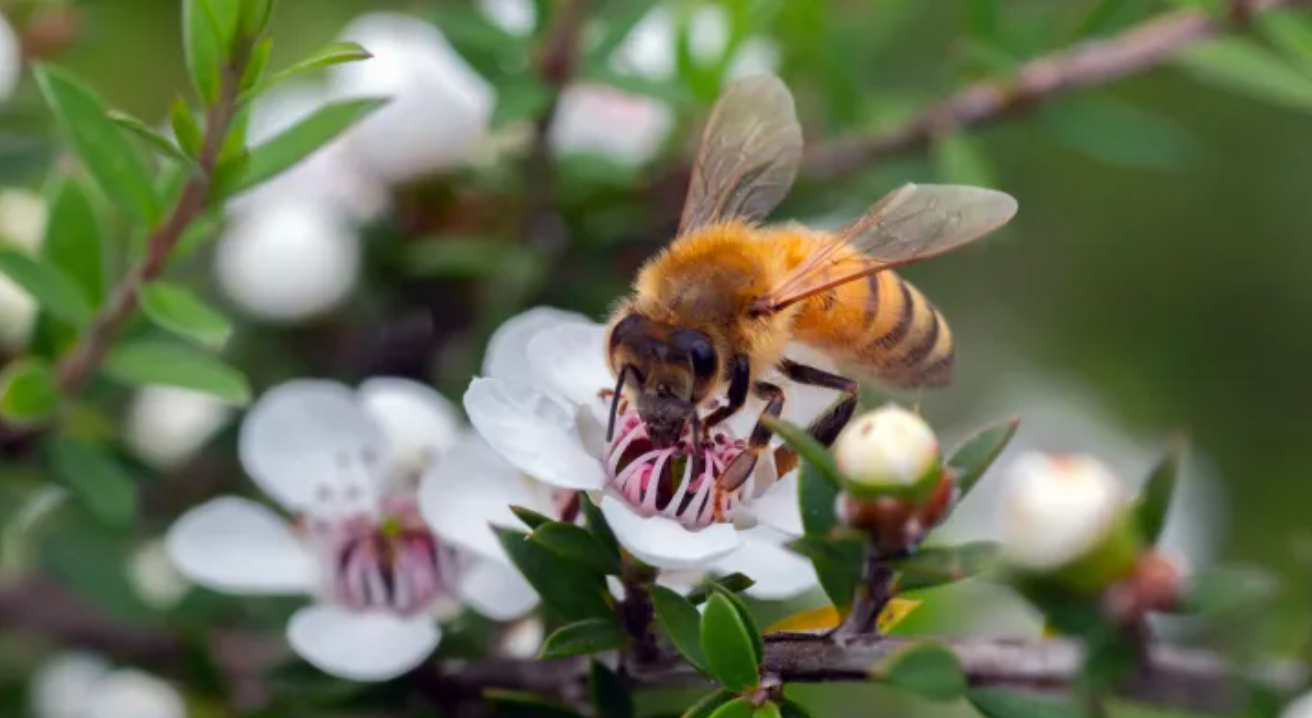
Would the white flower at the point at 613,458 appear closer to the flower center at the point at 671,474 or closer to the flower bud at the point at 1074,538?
the flower center at the point at 671,474

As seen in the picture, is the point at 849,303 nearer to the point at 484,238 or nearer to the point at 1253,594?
the point at 1253,594

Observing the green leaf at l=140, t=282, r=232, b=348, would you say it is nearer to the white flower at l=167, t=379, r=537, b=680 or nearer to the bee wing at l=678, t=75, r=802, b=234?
the white flower at l=167, t=379, r=537, b=680

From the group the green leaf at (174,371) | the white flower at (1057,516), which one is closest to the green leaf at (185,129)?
the green leaf at (174,371)

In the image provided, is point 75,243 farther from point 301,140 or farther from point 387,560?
point 387,560

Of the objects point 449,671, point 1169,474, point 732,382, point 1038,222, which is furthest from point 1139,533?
point 1038,222

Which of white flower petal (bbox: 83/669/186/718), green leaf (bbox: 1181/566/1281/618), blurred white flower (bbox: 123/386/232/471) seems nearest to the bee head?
green leaf (bbox: 1181/566/1281/618)

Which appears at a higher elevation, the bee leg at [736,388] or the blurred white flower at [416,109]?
Result: the blurred white flower at [416,109]

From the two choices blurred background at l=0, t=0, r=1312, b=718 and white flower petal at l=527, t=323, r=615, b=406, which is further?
blurred background at l=0, t=0, r=1312, b=718
